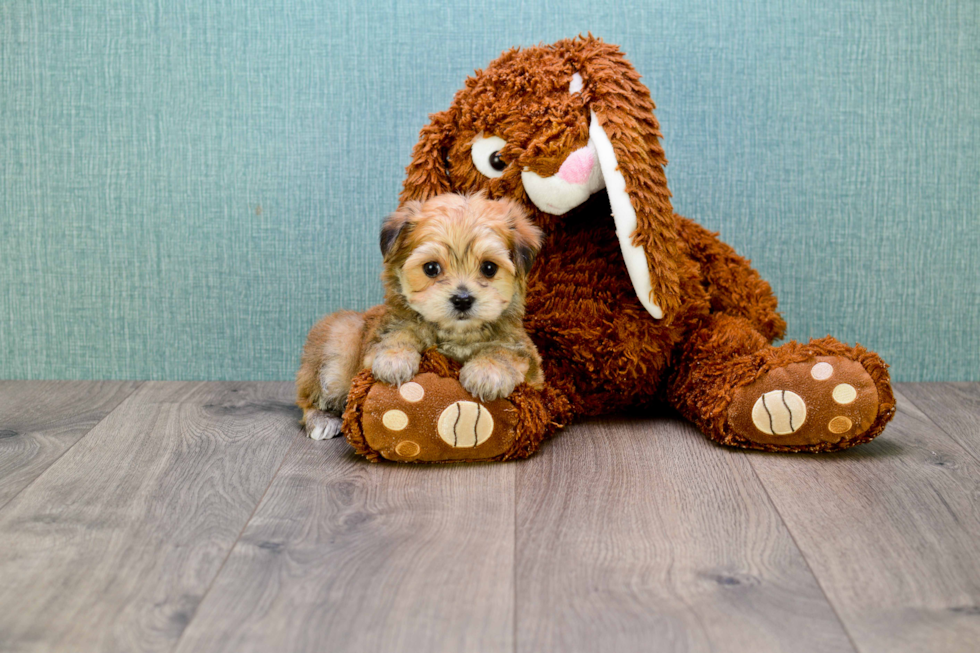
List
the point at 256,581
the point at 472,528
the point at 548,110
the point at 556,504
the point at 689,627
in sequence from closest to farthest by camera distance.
Result: the point at 689,627, the point at 256,581, the point at 472,528, the point at 556,504, the point at 548,110

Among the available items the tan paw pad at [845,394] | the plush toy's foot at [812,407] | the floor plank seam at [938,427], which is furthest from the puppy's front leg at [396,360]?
the floor plank seam at [938,427]

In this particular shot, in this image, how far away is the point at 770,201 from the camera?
7.96 feet

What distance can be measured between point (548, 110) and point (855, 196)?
1.07 meters

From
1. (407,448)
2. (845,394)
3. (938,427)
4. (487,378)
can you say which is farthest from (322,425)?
(938,427)

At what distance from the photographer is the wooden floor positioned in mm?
1148

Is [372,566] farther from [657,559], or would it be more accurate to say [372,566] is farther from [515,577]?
[657,559]

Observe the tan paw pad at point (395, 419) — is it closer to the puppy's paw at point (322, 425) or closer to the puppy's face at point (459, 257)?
the puppy's face at point (459, 257)

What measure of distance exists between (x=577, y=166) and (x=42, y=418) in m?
1.42

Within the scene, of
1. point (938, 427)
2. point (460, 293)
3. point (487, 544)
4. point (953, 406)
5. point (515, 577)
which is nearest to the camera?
point (515, 577)

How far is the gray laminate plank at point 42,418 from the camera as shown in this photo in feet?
5.75

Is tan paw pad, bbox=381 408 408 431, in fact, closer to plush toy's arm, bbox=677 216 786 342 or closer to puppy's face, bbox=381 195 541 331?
puppy's face, bbox=381 195 541 331

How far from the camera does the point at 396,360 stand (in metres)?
1.70

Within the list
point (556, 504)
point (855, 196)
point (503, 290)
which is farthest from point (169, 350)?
point (855, 196)

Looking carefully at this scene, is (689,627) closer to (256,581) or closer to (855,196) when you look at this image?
(256,581)
